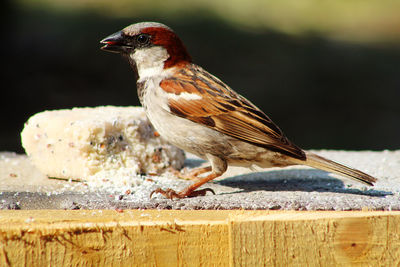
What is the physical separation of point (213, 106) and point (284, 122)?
4.24 metres

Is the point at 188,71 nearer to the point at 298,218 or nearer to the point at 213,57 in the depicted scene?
the point at 298,218

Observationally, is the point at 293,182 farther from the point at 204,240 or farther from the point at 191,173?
the point at 204,240

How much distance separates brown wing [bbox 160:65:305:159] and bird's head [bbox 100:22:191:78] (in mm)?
133

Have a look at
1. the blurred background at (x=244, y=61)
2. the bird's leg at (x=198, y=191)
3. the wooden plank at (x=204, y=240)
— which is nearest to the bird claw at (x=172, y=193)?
the bird's leg at (x=198, y=191)

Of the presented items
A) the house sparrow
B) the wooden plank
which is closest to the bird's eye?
the house sparrow

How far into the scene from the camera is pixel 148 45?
3076mm

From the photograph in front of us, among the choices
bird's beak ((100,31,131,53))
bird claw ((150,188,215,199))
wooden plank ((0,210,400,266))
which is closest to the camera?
wooden plank ((0,210,400,266))

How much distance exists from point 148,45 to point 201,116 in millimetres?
497

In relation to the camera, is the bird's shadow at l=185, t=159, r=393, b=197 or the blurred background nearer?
the bird's shadow at l=185, t=159, r=393, b=197

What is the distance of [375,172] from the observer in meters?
3.32

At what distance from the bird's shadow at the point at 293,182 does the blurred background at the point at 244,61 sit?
3.15 metres

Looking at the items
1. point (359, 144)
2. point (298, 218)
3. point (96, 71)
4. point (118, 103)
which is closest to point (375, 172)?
point (298, 218)

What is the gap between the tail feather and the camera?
275 cm

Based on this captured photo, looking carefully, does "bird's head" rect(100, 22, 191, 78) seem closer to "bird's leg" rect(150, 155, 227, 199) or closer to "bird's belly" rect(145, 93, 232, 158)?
"bird's belly" rect(145, 93, 232, 158)
